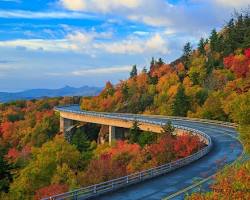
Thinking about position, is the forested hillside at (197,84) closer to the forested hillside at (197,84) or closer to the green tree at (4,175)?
the forested hillside at (197,84)

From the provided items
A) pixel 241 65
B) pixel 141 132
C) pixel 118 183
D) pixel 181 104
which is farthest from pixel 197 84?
pixel 118 183

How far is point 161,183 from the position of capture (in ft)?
119

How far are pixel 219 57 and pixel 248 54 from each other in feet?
69.7

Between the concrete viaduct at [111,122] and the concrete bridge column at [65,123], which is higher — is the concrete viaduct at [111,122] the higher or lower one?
the higher one

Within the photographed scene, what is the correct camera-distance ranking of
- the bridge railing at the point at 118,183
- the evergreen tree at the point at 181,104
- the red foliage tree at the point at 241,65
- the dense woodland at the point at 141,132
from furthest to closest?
the red foliage tree at the point at 241,65
the evergreen tree at the point at 181,104
the dense woodland at the point at 141,132
the bridge railing at the point at 118,183

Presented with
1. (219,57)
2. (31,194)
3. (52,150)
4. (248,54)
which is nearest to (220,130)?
(52,150)

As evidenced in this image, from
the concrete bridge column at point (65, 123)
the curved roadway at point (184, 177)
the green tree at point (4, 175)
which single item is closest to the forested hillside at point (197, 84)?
the concrete bridge column at point (65, 123)

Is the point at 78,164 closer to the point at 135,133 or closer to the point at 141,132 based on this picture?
the point at 135,133

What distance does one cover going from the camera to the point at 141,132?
9838cm

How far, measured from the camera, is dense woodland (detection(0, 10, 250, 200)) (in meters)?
46.8

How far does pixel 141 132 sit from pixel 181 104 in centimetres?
1744

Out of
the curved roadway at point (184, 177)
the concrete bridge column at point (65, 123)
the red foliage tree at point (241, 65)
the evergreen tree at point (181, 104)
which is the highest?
the red foliage tree at point (241, 65)

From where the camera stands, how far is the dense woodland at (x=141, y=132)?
4681 centimetres

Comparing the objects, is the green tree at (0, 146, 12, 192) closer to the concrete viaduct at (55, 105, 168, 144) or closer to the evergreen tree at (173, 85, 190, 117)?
the concrete viaduct at (55, 105, 168, 144)
